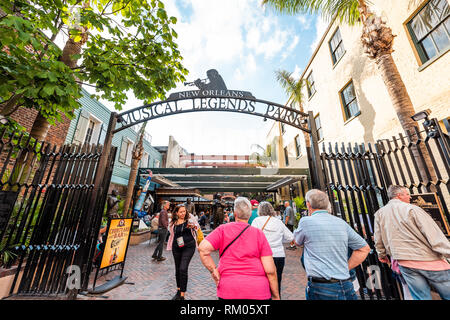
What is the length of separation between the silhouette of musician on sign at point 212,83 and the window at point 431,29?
624cm

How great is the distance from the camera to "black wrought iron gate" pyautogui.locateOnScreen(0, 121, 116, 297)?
129 inches

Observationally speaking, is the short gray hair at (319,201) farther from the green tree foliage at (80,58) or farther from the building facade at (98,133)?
the building facade at (98,133)

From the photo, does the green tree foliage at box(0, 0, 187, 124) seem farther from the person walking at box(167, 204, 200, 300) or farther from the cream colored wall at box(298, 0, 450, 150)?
the cream colored wall at box(298, 0, 450, 150)

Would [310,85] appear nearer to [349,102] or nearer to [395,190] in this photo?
[349,102]

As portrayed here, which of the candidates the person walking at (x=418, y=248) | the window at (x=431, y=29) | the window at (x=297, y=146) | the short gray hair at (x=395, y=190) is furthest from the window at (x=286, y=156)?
the person walking at (x=418, y=248)

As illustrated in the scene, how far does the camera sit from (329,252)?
1978mm

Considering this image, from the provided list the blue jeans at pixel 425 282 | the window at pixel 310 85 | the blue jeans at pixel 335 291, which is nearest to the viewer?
the blue jeans at pixel 335 291

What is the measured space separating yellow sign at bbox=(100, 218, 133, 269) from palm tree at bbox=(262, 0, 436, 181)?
718 cm

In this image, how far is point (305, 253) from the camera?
221 centimetres

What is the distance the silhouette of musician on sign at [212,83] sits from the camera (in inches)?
167

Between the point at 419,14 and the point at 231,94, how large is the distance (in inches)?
274
